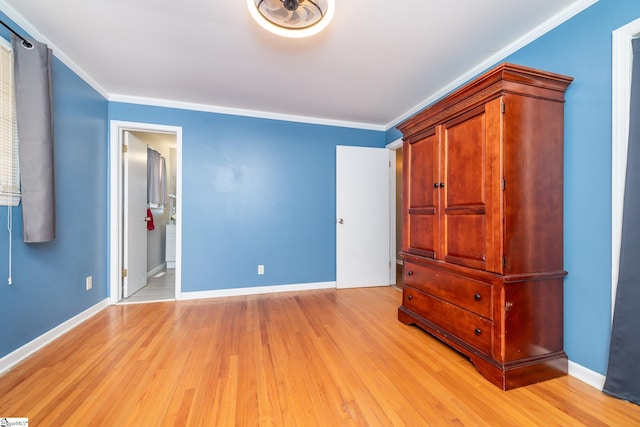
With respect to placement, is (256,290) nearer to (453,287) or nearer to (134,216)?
(134,216)

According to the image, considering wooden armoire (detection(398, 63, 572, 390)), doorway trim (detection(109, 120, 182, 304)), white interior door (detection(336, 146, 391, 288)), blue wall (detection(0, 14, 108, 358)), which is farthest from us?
white interior door (detection(336, 146, 391, 288))

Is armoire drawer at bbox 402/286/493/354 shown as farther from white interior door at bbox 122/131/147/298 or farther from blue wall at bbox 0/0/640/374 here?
white interior door at bbox 122/131/147/298

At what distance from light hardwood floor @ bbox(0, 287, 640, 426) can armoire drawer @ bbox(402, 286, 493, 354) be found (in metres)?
0.18

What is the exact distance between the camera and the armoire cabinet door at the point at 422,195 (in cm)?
203

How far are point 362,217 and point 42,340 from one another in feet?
10.9

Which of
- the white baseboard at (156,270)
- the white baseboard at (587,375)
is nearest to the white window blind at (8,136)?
the white baseboard at (156,270)

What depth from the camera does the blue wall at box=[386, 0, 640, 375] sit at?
1470 mm

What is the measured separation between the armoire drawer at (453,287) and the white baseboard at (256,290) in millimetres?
1449

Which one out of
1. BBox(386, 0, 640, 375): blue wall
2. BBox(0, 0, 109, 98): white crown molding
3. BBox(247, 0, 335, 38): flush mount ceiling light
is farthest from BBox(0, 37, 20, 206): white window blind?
BBox(386, 0, 640, 375): blue wall

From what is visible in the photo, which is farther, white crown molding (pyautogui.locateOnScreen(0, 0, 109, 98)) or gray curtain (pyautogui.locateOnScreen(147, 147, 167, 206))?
gray curtain (pyautogui.locateOnScreen(147, 147, 167, 206))

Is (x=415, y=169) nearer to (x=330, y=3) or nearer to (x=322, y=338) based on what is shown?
(x=330, y=3)

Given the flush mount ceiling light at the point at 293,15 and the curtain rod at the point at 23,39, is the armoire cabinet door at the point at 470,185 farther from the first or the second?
the curtain rod at the point at 23,39

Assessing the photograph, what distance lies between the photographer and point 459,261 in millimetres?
1805

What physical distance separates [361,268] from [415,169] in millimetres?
1798
